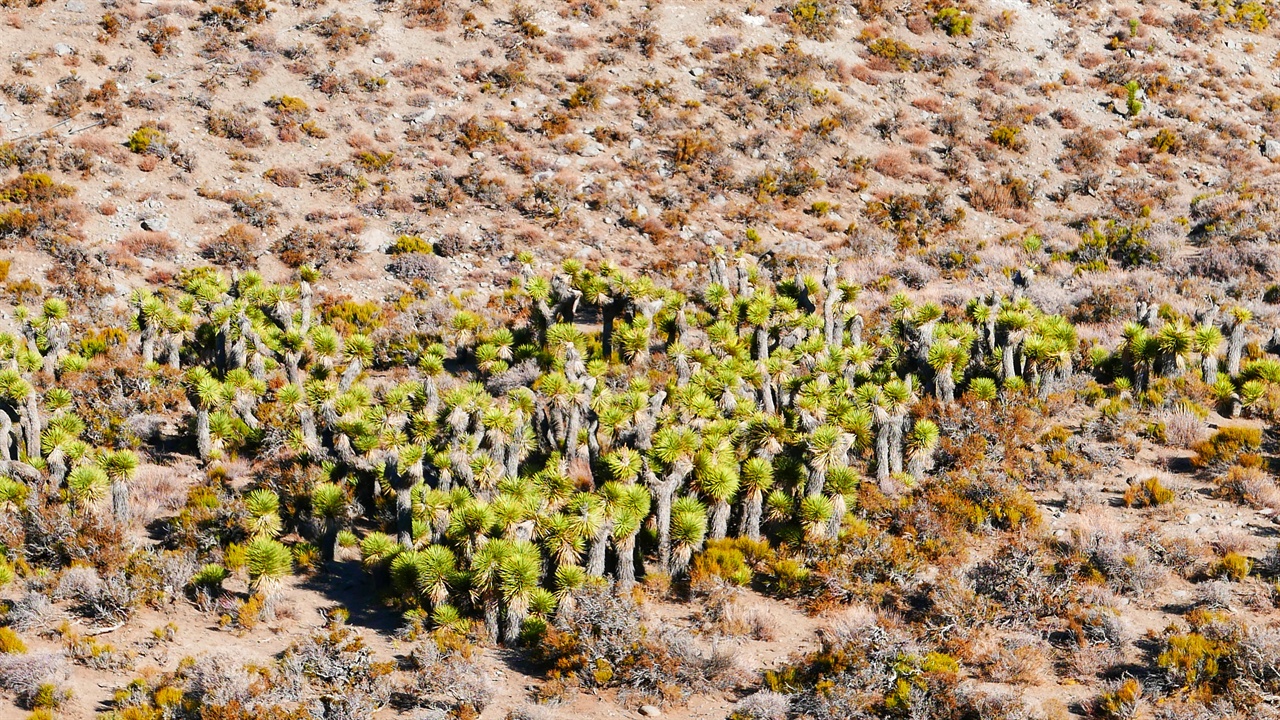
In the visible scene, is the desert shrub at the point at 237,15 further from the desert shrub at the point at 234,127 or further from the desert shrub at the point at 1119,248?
the desert shrub at the point at 1119,248

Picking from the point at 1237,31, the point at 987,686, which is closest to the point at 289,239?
the point at 987,686

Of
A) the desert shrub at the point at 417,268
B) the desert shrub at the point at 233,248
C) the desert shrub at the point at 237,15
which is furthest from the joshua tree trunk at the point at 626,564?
the desert shrub at the point at 237,15

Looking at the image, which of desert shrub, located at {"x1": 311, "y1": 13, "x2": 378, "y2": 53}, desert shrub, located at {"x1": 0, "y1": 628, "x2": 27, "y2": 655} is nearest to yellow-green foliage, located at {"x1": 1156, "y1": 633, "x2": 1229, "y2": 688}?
desert shrub, located at {"x1": 0, "y1": 628, "x2": 27, "y2": 655}

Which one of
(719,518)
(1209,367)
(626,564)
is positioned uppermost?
(1209,367)

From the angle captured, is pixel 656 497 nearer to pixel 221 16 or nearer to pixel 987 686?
pixel 987 686

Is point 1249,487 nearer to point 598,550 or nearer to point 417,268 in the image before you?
point 598,550

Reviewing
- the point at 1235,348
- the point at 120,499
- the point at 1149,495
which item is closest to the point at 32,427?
the point at 120,499
